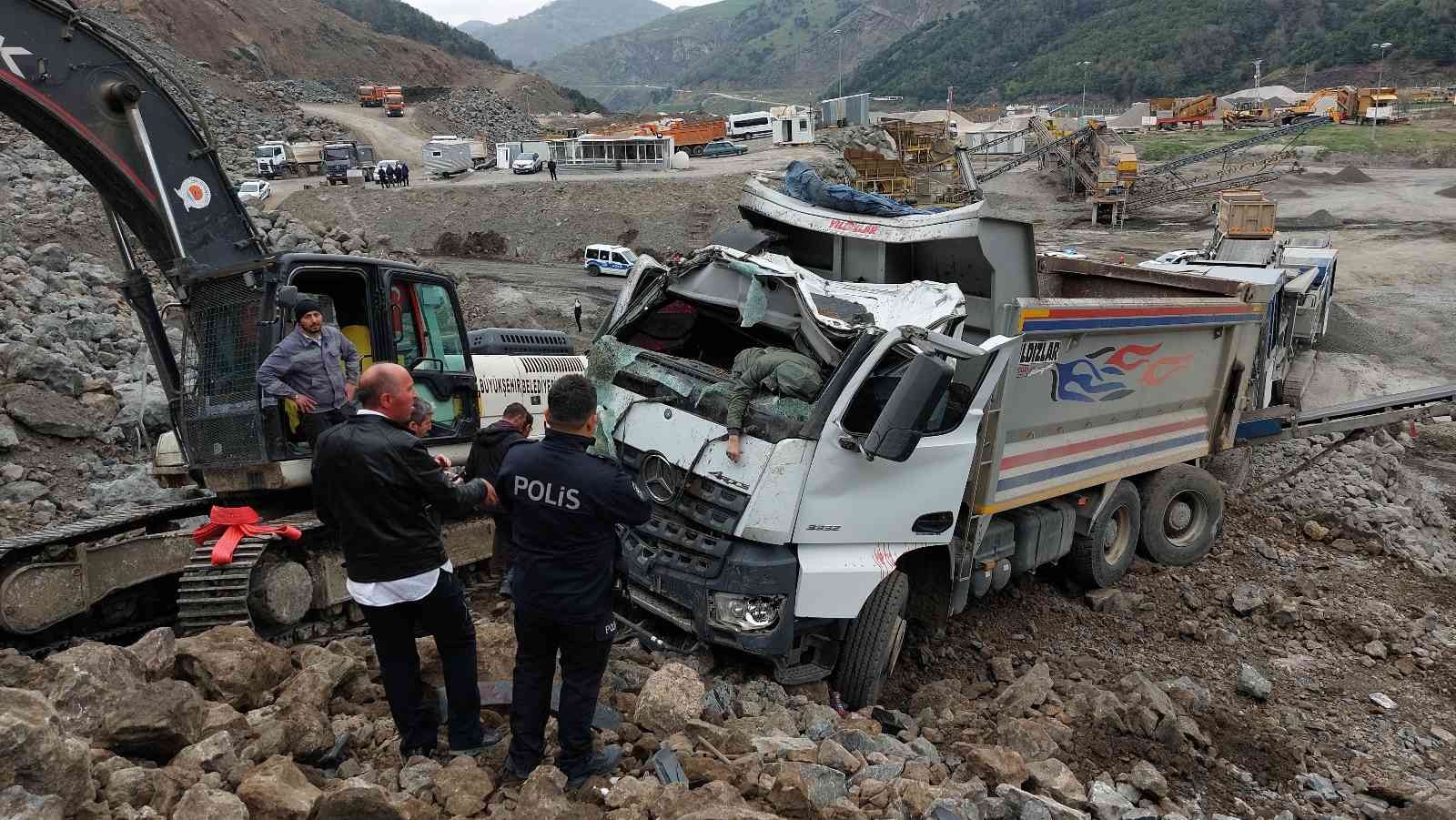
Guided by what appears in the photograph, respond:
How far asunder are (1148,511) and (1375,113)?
200 ft

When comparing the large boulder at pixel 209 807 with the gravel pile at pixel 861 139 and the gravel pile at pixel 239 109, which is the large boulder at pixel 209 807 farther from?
the gravel pile at pixel 239 109

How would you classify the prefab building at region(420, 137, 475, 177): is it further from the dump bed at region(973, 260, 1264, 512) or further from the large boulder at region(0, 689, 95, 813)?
the large boulder at region(0, 689, 95, 813)

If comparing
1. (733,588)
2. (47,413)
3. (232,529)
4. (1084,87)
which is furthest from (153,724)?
(1084,87)

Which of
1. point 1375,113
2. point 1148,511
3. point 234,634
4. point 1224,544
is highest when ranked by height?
point 1375,113

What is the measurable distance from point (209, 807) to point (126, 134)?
4.48 m

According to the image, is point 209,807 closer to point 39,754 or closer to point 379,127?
point 39,754

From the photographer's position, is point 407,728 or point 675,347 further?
point 675,347

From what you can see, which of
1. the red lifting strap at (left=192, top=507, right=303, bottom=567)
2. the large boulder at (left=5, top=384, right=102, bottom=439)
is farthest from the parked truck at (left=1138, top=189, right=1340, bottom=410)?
the large boulder at (left=5, top=384, right=102, bottom=439)

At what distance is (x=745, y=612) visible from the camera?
5.13m

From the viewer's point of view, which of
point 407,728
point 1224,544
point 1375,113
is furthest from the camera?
point 1375,113

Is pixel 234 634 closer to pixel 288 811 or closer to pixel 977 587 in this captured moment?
pixel 288 811

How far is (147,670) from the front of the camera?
4.28 meters

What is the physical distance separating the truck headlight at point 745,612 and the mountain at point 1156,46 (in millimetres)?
94547

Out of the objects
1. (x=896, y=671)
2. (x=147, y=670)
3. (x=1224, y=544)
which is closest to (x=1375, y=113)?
(x=1224, y=544)
